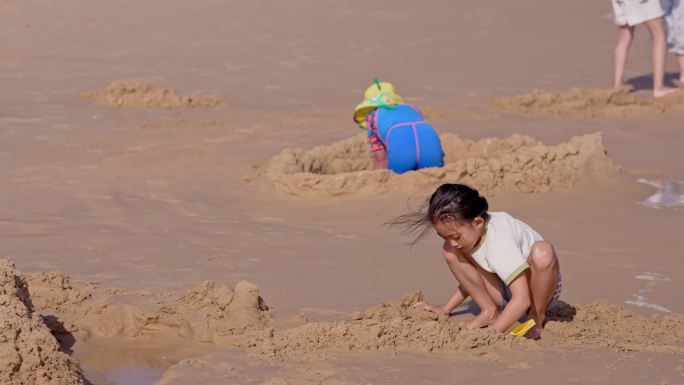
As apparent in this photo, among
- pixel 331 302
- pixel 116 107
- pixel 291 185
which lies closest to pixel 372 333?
pixel 331 302

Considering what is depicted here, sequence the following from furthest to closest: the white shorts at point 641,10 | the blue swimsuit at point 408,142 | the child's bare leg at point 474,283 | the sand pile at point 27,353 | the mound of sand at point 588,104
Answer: the white shorts at point 641,10 < the mound of sand at point 588,104 < the blue swimsuit at point 408,142 < the child's bare leg at point 474,283 < the sand pile at point 27,353

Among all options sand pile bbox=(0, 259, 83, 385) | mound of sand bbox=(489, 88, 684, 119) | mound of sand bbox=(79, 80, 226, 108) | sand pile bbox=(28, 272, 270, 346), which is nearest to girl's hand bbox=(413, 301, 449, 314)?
sand pile bbox=(28, 272, 270, 346)

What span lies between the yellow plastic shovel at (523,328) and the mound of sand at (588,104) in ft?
17.8

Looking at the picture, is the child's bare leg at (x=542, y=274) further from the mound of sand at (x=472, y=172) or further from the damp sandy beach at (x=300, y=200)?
the mound of sand at (x=472, y=172)

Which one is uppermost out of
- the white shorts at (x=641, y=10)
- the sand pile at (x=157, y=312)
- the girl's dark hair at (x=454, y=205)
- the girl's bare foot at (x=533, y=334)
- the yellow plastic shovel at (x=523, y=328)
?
the white shorts at (x=641, y=10)

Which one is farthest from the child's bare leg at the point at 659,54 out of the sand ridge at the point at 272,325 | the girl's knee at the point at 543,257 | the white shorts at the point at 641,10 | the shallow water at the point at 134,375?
the shallow water at the point at 134,375

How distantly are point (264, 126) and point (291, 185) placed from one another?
220cm

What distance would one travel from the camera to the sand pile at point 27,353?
3316 millimetres

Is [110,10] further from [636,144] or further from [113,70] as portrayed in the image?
[636,144]

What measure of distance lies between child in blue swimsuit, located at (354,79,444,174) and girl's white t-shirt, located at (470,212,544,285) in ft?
8.83

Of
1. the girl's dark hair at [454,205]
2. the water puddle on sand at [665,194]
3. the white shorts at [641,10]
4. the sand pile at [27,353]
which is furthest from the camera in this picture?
the white shorts at [641,10]

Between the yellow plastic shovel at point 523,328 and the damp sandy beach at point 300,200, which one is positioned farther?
the yellow plastic shovel at point 523,328

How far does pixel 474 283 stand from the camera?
437cm

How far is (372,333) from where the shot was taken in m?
3.96
